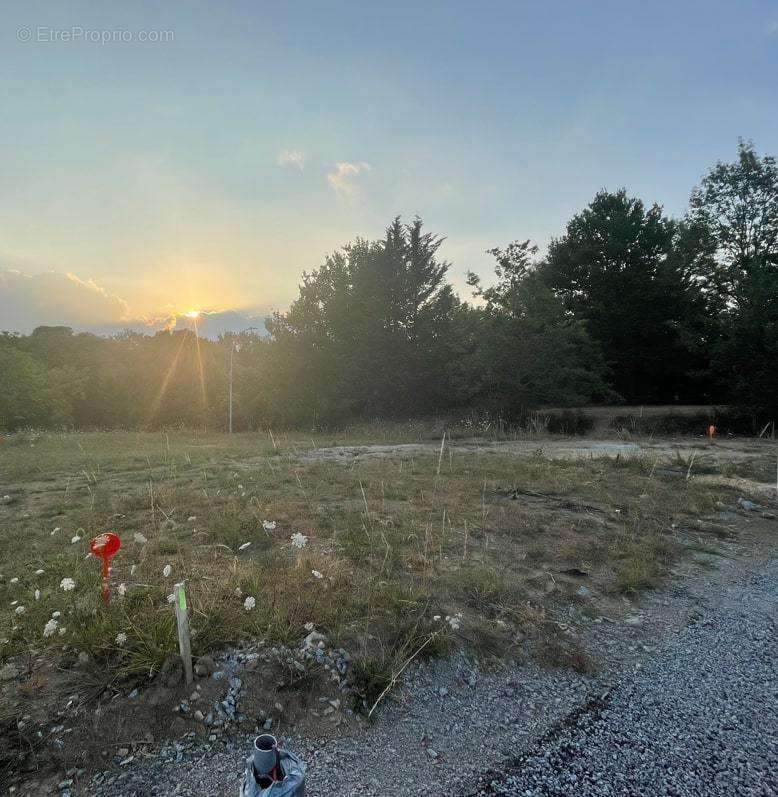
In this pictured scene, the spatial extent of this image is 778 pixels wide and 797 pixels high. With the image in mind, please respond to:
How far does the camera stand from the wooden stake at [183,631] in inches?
86.2

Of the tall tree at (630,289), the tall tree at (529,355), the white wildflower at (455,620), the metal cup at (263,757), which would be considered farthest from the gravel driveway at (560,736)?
the tall tree at (630,289)

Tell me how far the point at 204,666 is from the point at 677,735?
225 centimetres

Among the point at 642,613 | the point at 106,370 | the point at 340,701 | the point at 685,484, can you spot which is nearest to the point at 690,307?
the point at 685,484

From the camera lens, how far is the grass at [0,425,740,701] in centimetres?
270

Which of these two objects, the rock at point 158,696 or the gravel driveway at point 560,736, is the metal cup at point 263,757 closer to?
the gravel driveway at point 560,736

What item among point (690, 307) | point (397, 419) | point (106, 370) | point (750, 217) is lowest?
point (397, 419)

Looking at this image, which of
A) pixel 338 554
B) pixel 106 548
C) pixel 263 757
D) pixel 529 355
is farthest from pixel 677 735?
pixel 529 355

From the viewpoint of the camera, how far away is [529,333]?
19.3 metres

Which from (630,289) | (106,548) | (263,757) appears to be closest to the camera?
(263,757)

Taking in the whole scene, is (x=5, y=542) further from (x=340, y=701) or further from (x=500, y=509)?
(x=500, y=509)

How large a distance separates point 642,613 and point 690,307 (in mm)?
26354

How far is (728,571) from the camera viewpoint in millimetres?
4223

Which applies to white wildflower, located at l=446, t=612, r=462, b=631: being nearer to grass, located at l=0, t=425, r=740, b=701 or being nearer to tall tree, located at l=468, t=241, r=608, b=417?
grass, located at l=0, t=425, r=740, b=701

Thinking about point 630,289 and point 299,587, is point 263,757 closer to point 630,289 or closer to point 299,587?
point 299,587
